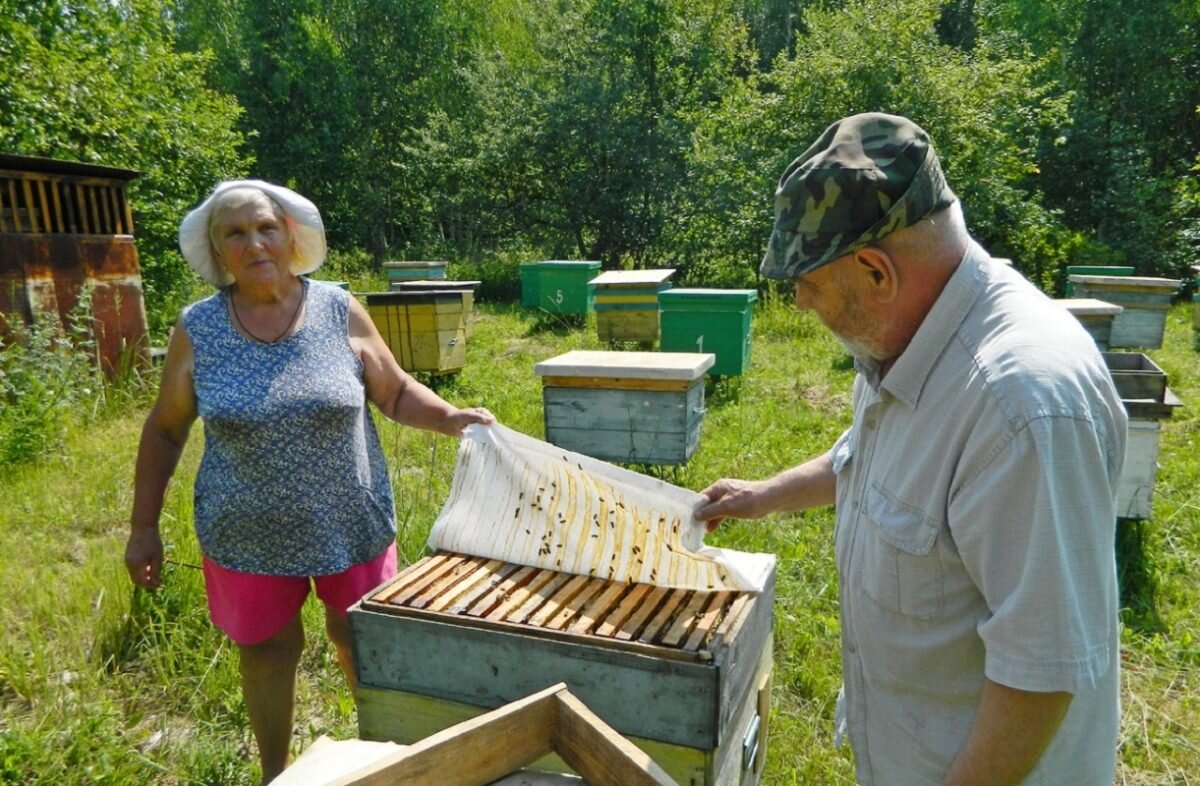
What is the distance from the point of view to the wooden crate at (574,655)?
1448 millimetres

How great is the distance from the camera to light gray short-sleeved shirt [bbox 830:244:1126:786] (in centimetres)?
95

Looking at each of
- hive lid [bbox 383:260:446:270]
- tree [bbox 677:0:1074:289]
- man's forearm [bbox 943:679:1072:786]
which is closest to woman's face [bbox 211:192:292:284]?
man's forearm [bbox 943:679:1072:786]

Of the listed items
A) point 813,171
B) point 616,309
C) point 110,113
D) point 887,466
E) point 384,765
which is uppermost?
point 110,113

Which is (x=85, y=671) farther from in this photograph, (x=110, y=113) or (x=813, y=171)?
(x=110, y=113)

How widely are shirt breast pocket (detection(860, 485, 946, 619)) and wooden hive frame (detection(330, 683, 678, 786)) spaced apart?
Result: 0.43m

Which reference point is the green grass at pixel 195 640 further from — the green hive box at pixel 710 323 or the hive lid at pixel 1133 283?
the hive lid at pixel 1133 283

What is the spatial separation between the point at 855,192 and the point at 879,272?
0.41ft

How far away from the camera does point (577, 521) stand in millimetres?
1833

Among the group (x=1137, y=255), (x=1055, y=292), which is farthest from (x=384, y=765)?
(x=1137, y=255)

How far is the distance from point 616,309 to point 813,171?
6654 millimetres

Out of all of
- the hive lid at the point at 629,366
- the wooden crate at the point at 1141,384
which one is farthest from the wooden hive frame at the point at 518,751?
the wooden crate at the point at 1141,384

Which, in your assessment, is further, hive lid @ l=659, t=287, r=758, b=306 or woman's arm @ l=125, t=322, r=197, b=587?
hive lid @ l=659, t=287, r=758, b=306

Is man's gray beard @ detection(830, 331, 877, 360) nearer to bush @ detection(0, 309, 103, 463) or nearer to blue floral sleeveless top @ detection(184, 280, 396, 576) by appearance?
blue floral sleeveless top @ detection(184, 280, 396, 576)

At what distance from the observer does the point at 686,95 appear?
15273 millimetres
